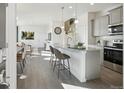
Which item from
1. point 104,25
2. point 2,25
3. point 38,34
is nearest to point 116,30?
point 104,25

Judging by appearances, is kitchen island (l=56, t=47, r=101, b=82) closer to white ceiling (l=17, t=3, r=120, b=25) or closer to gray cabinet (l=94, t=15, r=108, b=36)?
white ceiling (l=17, t=3, r=120, b=25)

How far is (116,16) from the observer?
17.7ft

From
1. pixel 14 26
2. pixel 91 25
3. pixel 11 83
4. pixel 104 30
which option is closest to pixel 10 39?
pixel 14 26

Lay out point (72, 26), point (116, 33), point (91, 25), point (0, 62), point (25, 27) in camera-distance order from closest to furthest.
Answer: point (0, 62) < point (116, 33) < point (91, 25) < point (72, 26) < point (25, 27)

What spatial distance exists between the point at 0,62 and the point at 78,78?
3082mm

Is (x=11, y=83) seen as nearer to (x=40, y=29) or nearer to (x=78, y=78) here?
(x=78, y=78)

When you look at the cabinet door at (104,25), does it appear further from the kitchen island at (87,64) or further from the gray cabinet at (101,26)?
the kitchen island at (87,64)

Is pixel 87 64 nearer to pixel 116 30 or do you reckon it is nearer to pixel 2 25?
pixel 116 30

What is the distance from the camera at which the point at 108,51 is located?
Answer: 5.77 metres

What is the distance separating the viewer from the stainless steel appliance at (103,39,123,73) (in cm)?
502

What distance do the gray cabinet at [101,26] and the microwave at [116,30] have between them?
409 millimetres

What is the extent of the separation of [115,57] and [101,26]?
173 centimetres

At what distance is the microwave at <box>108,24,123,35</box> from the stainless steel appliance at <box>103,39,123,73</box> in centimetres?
29

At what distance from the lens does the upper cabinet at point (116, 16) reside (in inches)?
201
